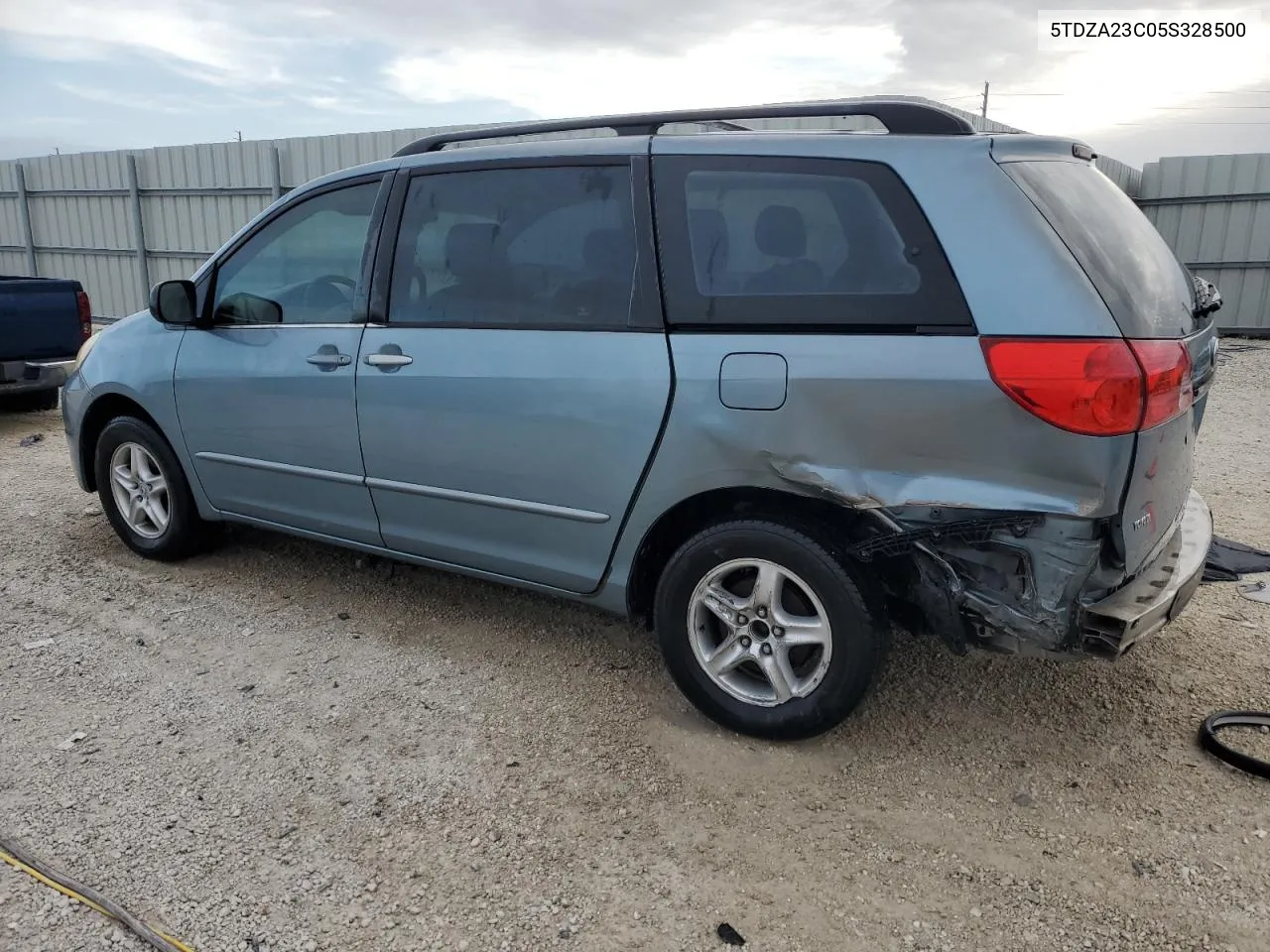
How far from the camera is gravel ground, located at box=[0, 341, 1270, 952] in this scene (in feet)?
7.32

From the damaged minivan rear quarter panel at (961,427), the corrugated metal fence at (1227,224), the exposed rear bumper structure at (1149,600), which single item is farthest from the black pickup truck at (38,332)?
the corrugated metal fence at (1227,224)

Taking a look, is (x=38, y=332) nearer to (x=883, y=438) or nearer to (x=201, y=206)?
(x=883, y=438)

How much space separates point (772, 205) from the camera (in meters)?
2.78

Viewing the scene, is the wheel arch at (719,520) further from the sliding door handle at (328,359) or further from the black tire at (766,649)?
the sliding door handle at (328,359)

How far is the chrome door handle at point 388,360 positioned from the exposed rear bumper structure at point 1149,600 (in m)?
2.32

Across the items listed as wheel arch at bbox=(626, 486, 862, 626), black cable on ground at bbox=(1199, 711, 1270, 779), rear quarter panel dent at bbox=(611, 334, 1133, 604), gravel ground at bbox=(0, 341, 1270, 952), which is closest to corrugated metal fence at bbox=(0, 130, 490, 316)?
gravel ground at bbox=(0, 341, 1270, 952)

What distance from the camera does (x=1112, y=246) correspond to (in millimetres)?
2623

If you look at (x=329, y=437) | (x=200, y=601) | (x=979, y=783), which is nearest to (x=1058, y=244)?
(x=979, y=783)

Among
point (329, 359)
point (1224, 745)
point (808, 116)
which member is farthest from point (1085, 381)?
point (329, 359)

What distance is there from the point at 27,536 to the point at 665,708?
149 inches

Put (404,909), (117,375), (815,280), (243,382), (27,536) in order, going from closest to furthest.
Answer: (404,909), (815,280), (243,382), (117,375), (27,536)

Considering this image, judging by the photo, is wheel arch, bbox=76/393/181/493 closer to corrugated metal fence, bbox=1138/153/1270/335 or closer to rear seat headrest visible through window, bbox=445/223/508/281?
rear seat headrest visible through window, bbox=445/223/508/281

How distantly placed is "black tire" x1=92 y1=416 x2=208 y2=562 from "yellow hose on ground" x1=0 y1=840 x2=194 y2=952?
6.95 feet

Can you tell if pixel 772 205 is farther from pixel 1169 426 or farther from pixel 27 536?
pixel 27 536
